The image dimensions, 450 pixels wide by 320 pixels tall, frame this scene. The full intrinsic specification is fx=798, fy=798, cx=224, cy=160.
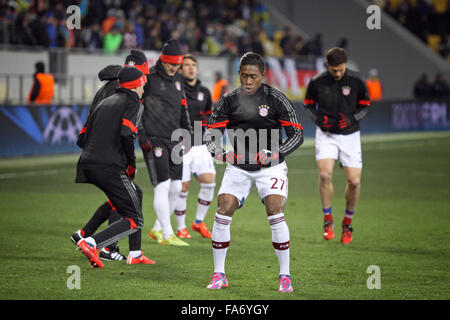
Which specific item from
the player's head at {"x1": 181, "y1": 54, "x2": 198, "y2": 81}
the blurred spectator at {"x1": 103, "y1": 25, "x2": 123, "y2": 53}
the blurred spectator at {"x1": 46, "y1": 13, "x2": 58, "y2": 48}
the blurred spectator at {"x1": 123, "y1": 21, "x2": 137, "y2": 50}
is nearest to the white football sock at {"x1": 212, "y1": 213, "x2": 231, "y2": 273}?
the player's head at {"x1": 181, "y1": 54, "x2": 198, "y2": 81}

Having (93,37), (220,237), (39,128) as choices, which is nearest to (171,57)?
(220,237)

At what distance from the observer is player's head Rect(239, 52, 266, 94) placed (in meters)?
7.34

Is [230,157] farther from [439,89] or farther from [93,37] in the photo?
[439,89]

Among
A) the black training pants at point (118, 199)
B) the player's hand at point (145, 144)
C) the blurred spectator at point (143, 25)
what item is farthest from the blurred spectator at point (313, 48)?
the black training pants at point (118, 199)

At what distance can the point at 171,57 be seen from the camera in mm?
9781

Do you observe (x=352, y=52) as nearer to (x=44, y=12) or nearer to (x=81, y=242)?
(x=44, y=12)

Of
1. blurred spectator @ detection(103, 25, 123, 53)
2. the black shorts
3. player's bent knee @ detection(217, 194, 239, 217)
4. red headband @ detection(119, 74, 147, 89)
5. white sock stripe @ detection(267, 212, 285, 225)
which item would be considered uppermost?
blurred spectator @ detection(103, 25, 123, 53)

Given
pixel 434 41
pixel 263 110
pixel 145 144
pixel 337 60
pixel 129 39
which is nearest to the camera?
pixel 263 110

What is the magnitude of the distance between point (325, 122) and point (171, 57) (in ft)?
7.31

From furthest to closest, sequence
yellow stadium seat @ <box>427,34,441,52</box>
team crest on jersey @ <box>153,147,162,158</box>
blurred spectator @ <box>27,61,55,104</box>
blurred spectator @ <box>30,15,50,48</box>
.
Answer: yellow stadium seat @ <box>427,34,441,52</box> < blurred spectator @ <box>30,15,50,48</box> < blurred spectator @ <box>27,61,55,104</box> < team crest on jersey @ <box>153,147,162,158</box>

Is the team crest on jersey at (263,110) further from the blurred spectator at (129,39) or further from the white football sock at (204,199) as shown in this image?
the blurred spectator at (129,39)

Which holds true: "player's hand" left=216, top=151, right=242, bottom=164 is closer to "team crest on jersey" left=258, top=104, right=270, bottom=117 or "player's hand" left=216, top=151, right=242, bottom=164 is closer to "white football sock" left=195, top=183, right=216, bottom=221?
"team crest on jersey" left=258, top=104, right=270, bottom=117

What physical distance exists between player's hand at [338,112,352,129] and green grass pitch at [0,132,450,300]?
4.80 feet

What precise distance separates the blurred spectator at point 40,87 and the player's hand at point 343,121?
11.4m
